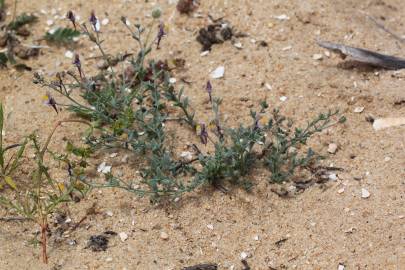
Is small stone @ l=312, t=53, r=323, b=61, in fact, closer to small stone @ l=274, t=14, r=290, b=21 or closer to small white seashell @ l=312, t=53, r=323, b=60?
small white seashell @ l=312, t=53, r=323, b=60

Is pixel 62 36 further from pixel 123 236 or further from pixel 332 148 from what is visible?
pixel 332 148

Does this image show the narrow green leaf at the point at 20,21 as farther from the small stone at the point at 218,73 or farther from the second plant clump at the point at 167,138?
the small stone at the point at 218,73

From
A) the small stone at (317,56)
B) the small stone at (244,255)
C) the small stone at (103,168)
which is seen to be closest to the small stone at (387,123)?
the small stone at (317,56)

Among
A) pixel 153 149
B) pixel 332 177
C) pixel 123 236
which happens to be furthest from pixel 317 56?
pixel 123 236

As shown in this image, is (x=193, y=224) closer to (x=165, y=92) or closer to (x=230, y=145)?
(x=230, y=145)

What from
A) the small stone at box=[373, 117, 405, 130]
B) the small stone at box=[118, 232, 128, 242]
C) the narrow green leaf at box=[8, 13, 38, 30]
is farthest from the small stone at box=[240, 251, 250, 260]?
the narrow green leaf at box=[8, 13, 38, 30]

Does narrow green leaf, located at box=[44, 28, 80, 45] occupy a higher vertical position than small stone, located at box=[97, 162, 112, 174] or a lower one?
higher

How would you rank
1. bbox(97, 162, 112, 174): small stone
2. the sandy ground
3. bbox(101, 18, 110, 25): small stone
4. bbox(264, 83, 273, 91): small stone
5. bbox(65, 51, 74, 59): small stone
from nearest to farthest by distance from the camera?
1. the sandy ground
2. bbox(97, 162, 112, 174): small stone
3. bbox(264, 83, 273, 91): small stone
4. bbox(65, 51, 74, 59): small stone
5. bbox(101, 18, 110, 25): small stone
